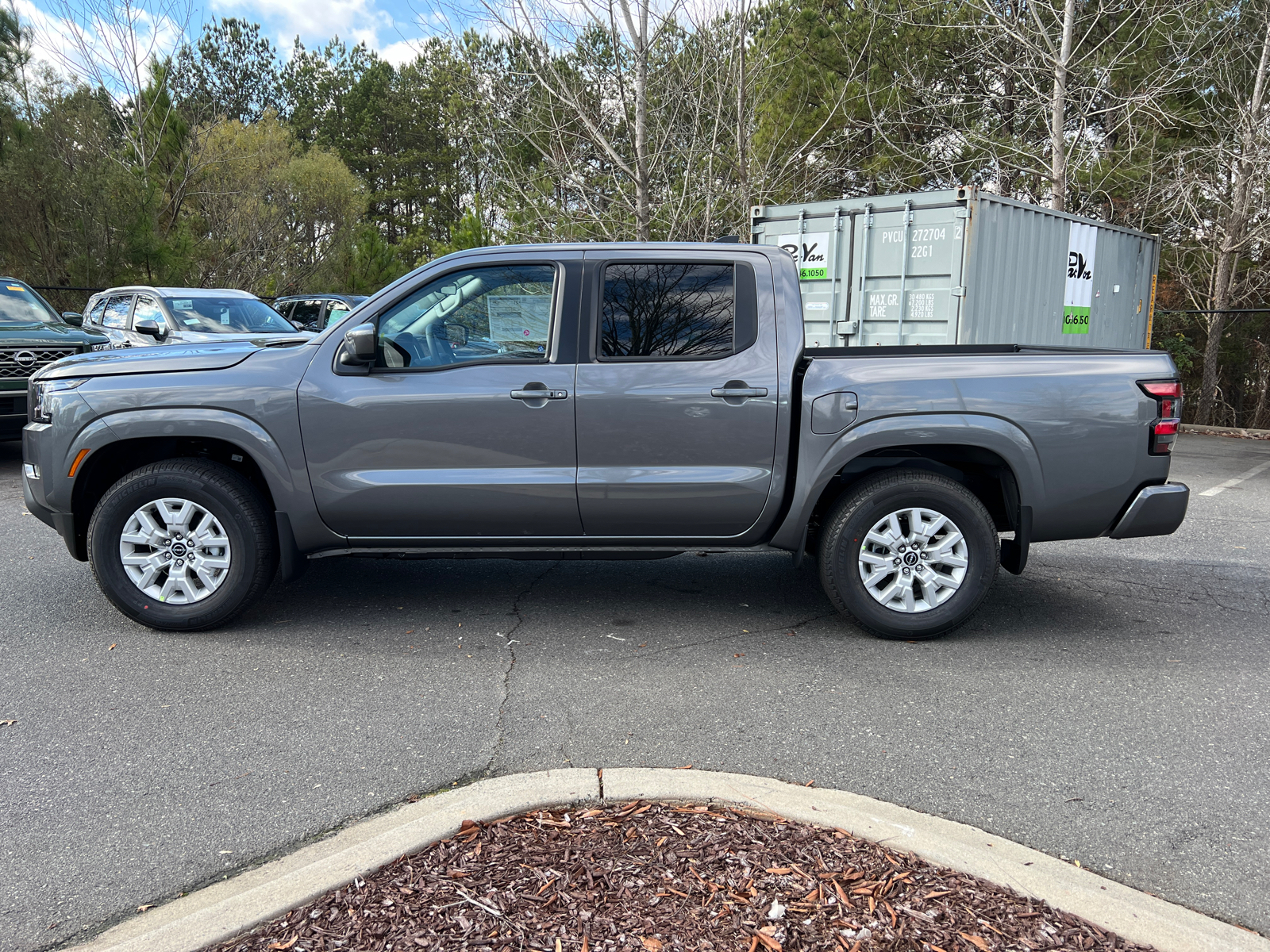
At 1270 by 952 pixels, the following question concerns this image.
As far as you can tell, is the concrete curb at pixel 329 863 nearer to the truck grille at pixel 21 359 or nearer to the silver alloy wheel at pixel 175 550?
the silver alloy wheel at pixel 175 550

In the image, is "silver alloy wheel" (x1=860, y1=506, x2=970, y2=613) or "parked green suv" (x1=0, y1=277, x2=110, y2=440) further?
"parked green suv" (x1=0, y1=277, x2=110, y2=440)

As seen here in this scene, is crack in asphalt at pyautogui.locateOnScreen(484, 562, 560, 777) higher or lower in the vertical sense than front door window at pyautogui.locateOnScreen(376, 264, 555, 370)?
lower

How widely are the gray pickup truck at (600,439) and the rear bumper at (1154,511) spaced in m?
0.01

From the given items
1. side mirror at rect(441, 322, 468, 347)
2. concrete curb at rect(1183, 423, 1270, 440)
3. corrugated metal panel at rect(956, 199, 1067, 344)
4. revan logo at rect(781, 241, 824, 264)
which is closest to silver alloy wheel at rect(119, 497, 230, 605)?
side mirror at rect(441, 322, 468, 347)

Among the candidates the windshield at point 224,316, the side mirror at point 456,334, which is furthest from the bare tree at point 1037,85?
the side mirror at point 456,334

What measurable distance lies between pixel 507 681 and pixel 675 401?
1.53m

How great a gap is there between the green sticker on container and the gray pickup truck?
8.30 meters

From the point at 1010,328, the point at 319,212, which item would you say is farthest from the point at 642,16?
the point at 319,212

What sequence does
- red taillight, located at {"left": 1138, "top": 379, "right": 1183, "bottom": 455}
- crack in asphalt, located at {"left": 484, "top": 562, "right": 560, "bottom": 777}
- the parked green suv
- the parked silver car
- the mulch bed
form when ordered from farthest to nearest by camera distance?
the parked silver car < the parked green suv < red taillight, located at {"left": 1138, "top": 379, "right": 1183, "bottom": 455} < crack in asphalt, located at {"left": 484, "top": 562, "right": 560, "bottom": 777} < the mulch bed

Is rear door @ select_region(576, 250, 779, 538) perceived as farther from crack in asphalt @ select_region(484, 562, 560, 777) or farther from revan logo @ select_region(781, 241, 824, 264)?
revan logo @ select_region(781, 241, 824, 264)

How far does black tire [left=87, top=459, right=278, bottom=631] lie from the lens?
15.3 ft

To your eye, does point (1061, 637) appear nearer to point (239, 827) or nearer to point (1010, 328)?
point (239, 827)

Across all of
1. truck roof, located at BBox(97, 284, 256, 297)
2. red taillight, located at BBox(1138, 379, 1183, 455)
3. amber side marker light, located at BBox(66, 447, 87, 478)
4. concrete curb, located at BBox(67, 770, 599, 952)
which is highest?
truck roof, located at BBox(97, 284, 256, 297)

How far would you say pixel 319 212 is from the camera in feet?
114
